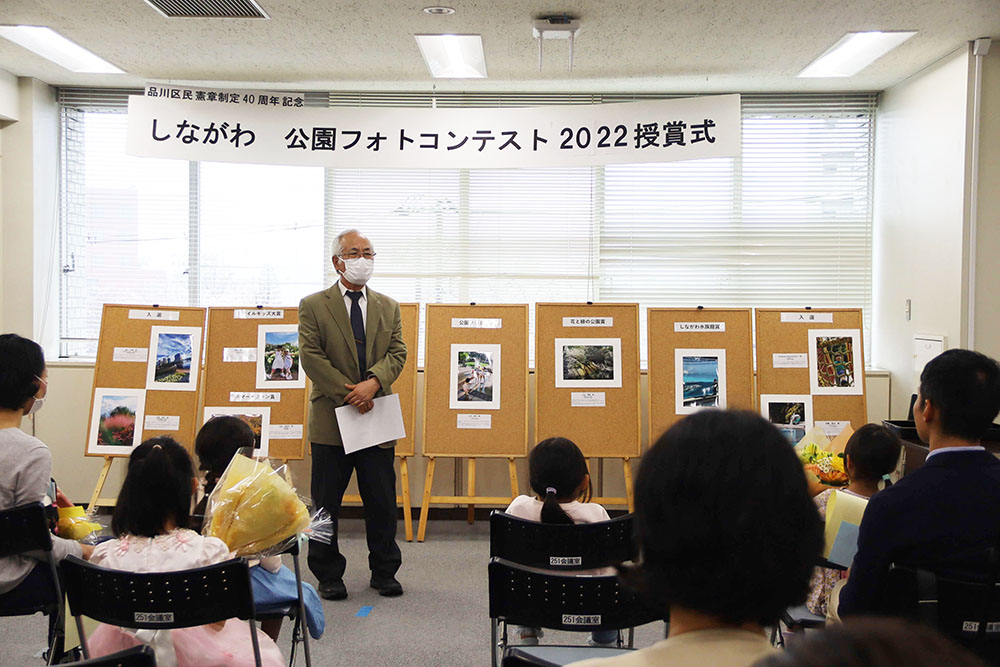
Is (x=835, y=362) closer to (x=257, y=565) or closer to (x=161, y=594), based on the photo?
(x=257, y=565)

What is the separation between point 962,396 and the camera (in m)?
2.04

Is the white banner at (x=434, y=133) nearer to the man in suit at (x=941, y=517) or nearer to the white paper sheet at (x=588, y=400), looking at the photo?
the white paper sheet at (x=588, y=400)

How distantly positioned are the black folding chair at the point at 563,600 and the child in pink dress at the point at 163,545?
72 cm

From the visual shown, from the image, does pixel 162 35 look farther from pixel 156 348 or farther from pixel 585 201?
pixel 585 201

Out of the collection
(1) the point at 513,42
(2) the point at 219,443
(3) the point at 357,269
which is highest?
(1) the point at 513,42

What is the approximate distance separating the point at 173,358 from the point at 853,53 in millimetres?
4828

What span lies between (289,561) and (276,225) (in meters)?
2.61

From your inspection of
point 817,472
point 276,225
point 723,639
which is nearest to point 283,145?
point 276,225

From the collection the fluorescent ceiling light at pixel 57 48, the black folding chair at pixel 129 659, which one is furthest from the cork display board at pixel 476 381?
the black folding chair at pixel 129 659

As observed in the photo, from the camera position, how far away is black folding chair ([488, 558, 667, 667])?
2.12 m

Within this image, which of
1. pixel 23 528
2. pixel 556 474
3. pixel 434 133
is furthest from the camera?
pixel 434 133

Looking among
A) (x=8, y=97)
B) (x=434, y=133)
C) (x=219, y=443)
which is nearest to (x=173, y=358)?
(x=8, y=97)

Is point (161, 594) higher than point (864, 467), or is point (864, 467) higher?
point (864, 467)

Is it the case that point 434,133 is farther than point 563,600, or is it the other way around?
point 434,133
